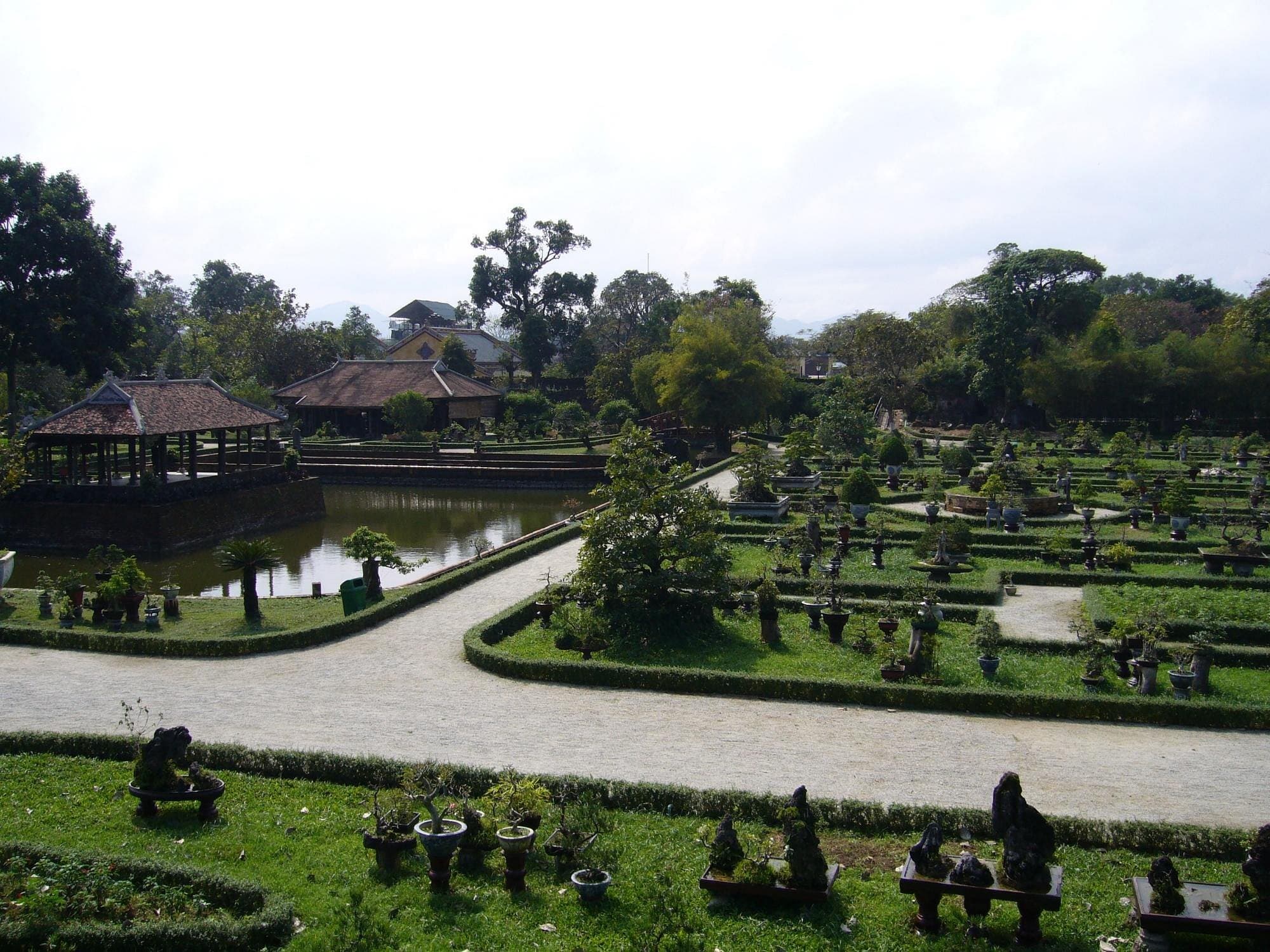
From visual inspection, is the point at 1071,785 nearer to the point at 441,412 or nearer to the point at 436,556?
the point at 436,556

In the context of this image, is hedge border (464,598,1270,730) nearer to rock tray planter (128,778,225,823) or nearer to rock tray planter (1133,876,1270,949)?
rock tray planter (128,778,225,823)

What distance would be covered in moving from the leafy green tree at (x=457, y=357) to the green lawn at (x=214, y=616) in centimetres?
4890

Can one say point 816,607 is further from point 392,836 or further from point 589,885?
point 392,836

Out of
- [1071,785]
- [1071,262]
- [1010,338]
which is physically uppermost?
[1071,262]

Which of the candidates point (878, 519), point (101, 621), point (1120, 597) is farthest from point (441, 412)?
point (1120, 597)

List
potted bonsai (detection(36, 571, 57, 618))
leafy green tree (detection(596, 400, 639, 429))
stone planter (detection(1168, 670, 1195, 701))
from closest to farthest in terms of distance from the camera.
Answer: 1. stone planter (detection(1168, 670, 1195, 701))
2. potted bonsai (detection(36, 571, 57, 618))
3. leafy green tree (detection(596, 400, 639, 429))

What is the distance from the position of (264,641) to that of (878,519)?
14396 millimetres

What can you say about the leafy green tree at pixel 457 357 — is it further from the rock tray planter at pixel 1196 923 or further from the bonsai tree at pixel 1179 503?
the rock tray planter at pixel 1196 923

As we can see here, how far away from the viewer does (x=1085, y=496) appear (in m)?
27.2

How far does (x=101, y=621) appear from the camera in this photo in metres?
16.6

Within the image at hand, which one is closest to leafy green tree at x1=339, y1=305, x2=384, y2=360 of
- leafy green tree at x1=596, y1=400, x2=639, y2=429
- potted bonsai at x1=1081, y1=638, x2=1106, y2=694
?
leafy green tree at x1=596, y1=400, x2=639, y2=429

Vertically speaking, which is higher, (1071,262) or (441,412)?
(1071,262)

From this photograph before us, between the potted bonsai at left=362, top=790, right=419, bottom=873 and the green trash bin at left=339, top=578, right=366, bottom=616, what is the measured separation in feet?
29.1

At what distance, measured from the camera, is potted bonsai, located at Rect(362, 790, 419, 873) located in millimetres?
7945
